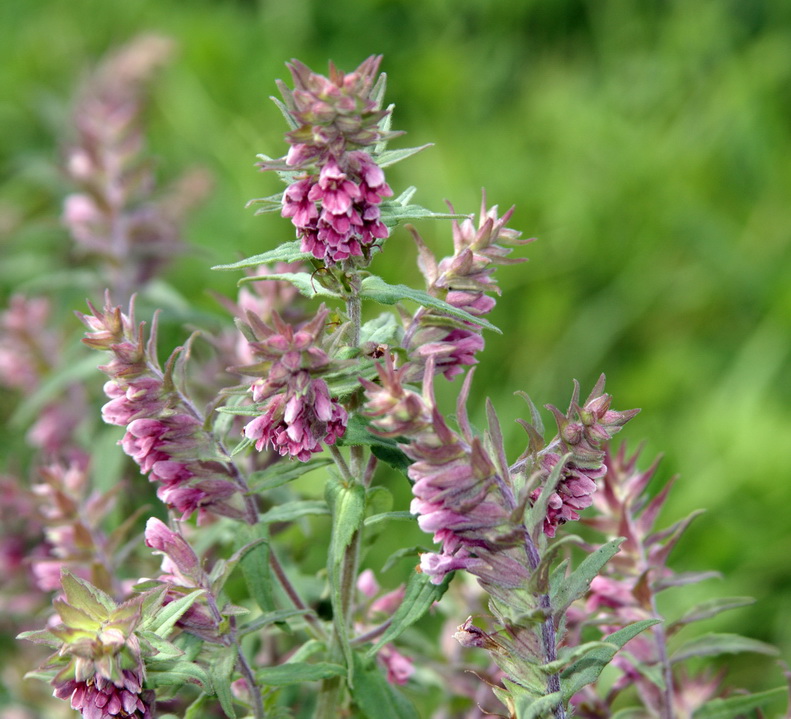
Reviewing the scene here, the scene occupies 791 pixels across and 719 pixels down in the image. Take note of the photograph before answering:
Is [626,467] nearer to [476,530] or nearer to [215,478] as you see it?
[476,530]

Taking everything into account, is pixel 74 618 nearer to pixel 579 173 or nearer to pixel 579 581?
pixel 579 581

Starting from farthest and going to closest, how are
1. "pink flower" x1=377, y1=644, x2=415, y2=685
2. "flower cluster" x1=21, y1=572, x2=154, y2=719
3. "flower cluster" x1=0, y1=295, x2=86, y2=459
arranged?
"flower cluster" x1=0, y1=295, x2=86, y2=459
"pink flower" x1=377, y1=644, x2=415, y2=685
"flower cluster" x1=21, y1=572, x2=154, y2=719

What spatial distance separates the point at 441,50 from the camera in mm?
3750

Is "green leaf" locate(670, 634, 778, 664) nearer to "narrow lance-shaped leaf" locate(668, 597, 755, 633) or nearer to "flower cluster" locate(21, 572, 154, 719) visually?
"narrow lance-shaped leaf" locate(668, 597, 755, 633)

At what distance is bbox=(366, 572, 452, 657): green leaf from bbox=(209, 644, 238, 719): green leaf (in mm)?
140

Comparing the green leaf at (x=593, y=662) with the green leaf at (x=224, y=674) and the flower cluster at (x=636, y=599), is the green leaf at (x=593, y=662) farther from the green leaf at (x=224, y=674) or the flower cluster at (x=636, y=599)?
the green leaf at (x=224, y=674)

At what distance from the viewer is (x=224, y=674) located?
94 cm

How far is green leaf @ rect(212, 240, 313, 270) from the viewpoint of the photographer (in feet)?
3.09

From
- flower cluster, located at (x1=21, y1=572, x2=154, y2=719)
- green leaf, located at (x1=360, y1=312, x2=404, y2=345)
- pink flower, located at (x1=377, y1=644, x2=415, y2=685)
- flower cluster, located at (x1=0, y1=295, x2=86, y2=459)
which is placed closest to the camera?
flower cluster, located at (x1=21, y1=572, x2=154, y2=719)

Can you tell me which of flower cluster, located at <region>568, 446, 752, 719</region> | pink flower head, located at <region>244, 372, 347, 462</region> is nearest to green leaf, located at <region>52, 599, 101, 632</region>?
pink flower head, located at <region>244, 372, 347, 462</region>

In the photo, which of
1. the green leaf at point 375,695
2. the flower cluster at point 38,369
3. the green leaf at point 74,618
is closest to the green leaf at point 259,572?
the green leaf at point 375,695

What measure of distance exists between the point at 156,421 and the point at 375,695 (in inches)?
15.8

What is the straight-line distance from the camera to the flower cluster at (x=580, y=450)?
0.90 metres

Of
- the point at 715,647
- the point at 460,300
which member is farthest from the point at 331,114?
the point at 715,647
